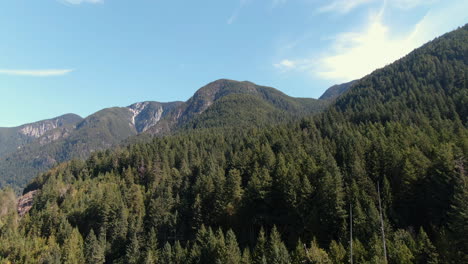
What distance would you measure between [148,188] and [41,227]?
117 ft

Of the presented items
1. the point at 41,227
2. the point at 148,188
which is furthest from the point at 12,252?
the point at 148,188

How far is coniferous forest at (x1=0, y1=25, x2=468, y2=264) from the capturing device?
44.9 metres

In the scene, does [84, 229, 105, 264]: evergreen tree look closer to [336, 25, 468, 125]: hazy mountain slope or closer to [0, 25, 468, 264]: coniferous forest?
[0, 25, 468, 264]: coniferous forest

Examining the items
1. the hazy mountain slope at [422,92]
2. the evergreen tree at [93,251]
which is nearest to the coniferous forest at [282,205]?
the evergreen tree at [93,251]

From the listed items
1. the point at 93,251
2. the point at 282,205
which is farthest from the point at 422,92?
the point at 93,251

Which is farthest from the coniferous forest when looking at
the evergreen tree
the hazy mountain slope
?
the hazy mountain slope

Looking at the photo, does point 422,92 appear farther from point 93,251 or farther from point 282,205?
point 93,251

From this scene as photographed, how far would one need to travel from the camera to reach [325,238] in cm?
5272

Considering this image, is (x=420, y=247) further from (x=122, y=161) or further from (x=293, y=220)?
(x=122, y=161)

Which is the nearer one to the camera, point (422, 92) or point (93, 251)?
point (93, 251)

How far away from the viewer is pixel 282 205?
63.4 m

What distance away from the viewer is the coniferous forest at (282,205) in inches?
1768

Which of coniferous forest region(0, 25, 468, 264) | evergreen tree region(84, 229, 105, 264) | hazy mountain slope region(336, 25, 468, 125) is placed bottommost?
evergreen tree region(84, 229, 105, 264)

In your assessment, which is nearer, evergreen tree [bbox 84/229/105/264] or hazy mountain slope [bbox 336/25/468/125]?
evergreen tree [bbox 84/229/105/264]
